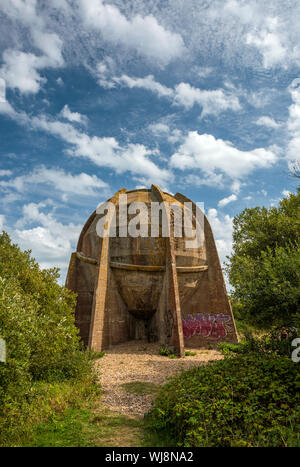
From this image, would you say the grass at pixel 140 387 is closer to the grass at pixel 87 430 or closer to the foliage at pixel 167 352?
the grass at pixel 87 430

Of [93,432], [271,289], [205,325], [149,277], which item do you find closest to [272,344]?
[271,289]

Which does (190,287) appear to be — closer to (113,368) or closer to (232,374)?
(113,368)

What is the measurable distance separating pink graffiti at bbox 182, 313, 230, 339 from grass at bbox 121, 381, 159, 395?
31.2ft

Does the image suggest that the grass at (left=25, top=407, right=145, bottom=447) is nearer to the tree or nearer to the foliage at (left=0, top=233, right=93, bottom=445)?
the foliage at (left=0, top=233, right=93, bottom=445)

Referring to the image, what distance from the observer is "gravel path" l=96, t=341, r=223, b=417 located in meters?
9.62

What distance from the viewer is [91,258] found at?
20.6 m

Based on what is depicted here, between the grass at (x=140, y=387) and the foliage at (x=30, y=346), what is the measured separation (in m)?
1.55

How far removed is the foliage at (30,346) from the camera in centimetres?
650

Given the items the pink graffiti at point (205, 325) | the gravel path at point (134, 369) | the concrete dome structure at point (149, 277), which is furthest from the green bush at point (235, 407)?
the pink graffiti at point (205, 325)

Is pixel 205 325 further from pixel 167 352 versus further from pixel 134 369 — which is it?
pixel 134 369

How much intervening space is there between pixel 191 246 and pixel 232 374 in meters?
12.7

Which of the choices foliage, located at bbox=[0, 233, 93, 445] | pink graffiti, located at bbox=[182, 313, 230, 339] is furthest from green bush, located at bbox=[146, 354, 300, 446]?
pink graffiti, located at bbox=[182, 313, 230, 339]
